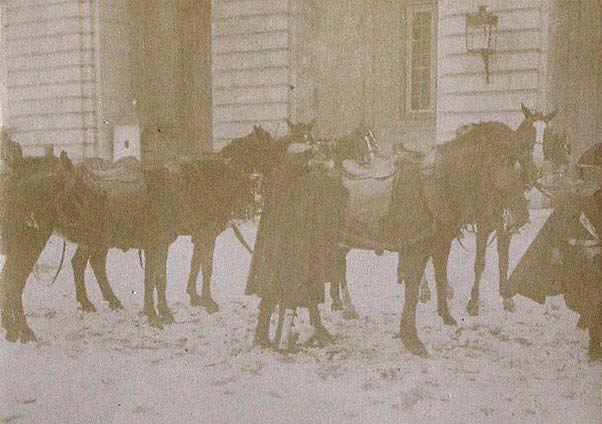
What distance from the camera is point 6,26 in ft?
21.0

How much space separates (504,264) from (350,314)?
138 centimetres

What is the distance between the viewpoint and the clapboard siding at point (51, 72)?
21.3 feet

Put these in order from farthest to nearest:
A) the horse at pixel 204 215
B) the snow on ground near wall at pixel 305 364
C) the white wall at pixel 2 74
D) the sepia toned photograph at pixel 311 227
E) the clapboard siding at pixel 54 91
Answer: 1. the clapboard siding at pixel 54 91
2. the white wall at pixel 2 74
3. the horse at pixel 204 215
4. the sepia toned photograph at pixel 311 227
5. the snow on ground near wall at pixel 305 364

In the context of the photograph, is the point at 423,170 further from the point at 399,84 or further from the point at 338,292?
the point at 399,84

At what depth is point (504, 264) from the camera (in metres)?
5.26

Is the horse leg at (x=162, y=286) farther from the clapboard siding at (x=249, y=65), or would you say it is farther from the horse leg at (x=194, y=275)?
the clapboard siding at (x=249, y=65)

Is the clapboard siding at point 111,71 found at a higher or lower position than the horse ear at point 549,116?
higher

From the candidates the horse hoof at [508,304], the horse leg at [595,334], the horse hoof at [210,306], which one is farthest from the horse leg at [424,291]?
the horse hoof at [210,306]

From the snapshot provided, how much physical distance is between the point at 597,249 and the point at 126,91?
17.0 ft

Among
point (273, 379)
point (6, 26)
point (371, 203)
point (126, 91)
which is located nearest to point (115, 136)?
point (126, 91)

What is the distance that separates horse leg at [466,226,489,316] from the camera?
Result: 208 inches

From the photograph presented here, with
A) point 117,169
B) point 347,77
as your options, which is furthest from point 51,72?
point 347,77

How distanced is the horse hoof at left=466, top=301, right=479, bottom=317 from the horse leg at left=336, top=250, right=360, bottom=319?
0.95 m

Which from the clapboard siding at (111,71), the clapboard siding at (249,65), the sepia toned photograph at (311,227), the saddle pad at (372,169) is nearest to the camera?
the sepia toned photograph at (311,227)
